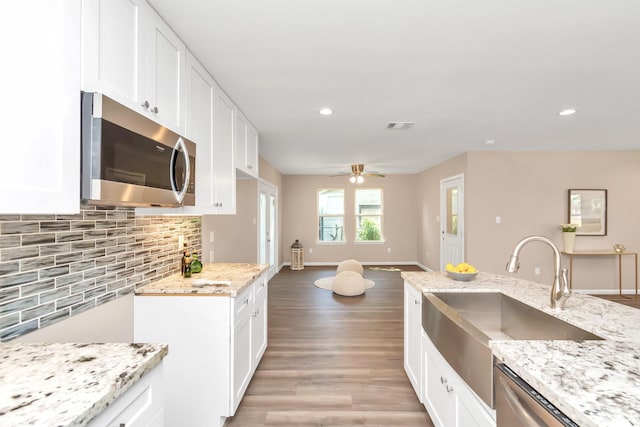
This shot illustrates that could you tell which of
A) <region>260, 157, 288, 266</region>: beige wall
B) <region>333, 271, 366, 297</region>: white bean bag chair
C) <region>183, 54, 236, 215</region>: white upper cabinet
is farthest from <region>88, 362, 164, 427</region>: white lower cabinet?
<region>260, 157, 288, 266</region>: beige wall

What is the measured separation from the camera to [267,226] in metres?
6.29

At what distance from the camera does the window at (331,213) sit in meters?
8.34

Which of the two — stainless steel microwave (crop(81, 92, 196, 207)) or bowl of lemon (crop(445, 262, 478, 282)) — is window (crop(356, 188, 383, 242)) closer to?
bowl of lemon (crop(445, 262, 478, 282))

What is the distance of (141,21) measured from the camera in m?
1.50

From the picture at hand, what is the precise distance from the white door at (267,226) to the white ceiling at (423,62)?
81.6 inches

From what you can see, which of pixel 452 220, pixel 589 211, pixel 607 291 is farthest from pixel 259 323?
pixel 607 291

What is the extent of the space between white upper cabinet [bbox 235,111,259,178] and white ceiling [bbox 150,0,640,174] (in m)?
0.13

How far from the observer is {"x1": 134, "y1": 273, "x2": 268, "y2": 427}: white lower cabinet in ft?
6.42

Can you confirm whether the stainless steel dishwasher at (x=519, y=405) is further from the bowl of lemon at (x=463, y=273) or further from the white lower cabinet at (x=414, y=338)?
the bowl of lemon at (x=463, y=273)

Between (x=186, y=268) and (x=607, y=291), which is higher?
(x=186, y=268)

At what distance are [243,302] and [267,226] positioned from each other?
4122mm

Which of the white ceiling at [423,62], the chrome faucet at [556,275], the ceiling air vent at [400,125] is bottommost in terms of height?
the chrome faucet at [556,275]

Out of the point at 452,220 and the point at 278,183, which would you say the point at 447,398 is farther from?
the point at 278,183

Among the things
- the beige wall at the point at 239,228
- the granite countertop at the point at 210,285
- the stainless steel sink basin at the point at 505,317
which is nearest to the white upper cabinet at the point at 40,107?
the granite countertop at the point at 210,285
